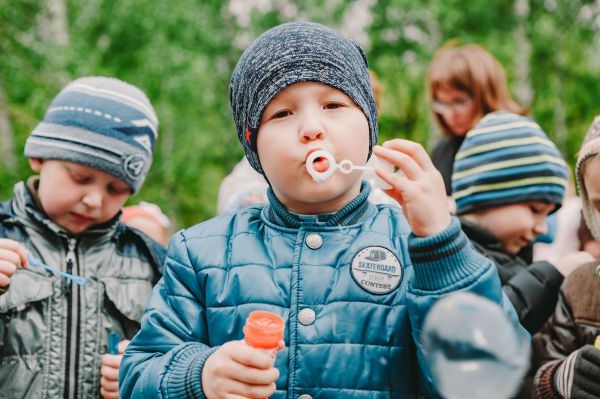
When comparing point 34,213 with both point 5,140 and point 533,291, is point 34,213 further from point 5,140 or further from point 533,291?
point 5,140

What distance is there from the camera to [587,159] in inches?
97.3

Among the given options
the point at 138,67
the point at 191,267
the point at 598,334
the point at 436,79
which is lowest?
the point at 598,334

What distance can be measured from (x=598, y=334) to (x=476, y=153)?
112 centimetres

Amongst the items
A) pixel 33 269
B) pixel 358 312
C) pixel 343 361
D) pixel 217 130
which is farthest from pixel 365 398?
pixel 217 130

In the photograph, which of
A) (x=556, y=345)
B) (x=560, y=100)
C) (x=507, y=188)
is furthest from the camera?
(x=560, y=100)

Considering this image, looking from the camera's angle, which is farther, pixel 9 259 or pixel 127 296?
pixel 127 296

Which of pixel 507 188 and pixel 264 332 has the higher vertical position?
pixel 507 188

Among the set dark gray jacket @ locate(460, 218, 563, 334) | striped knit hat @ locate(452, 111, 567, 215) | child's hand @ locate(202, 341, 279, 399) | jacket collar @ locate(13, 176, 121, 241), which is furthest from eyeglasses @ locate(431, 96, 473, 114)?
child's hand @ locate(202, 341, 279, 399)

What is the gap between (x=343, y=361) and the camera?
1.80 meters

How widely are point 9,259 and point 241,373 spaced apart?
1.32 meters

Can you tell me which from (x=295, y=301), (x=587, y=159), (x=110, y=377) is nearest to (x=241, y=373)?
(x=295, y=301)

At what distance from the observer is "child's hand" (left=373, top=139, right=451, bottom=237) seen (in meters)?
1.67

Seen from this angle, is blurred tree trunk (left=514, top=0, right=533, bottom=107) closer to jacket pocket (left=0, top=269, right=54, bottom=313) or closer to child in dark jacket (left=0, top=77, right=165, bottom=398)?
child in dark jacket (left=0, top=77, right=165, bottom=398)

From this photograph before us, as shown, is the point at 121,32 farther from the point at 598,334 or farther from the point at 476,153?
the point at 598,334
